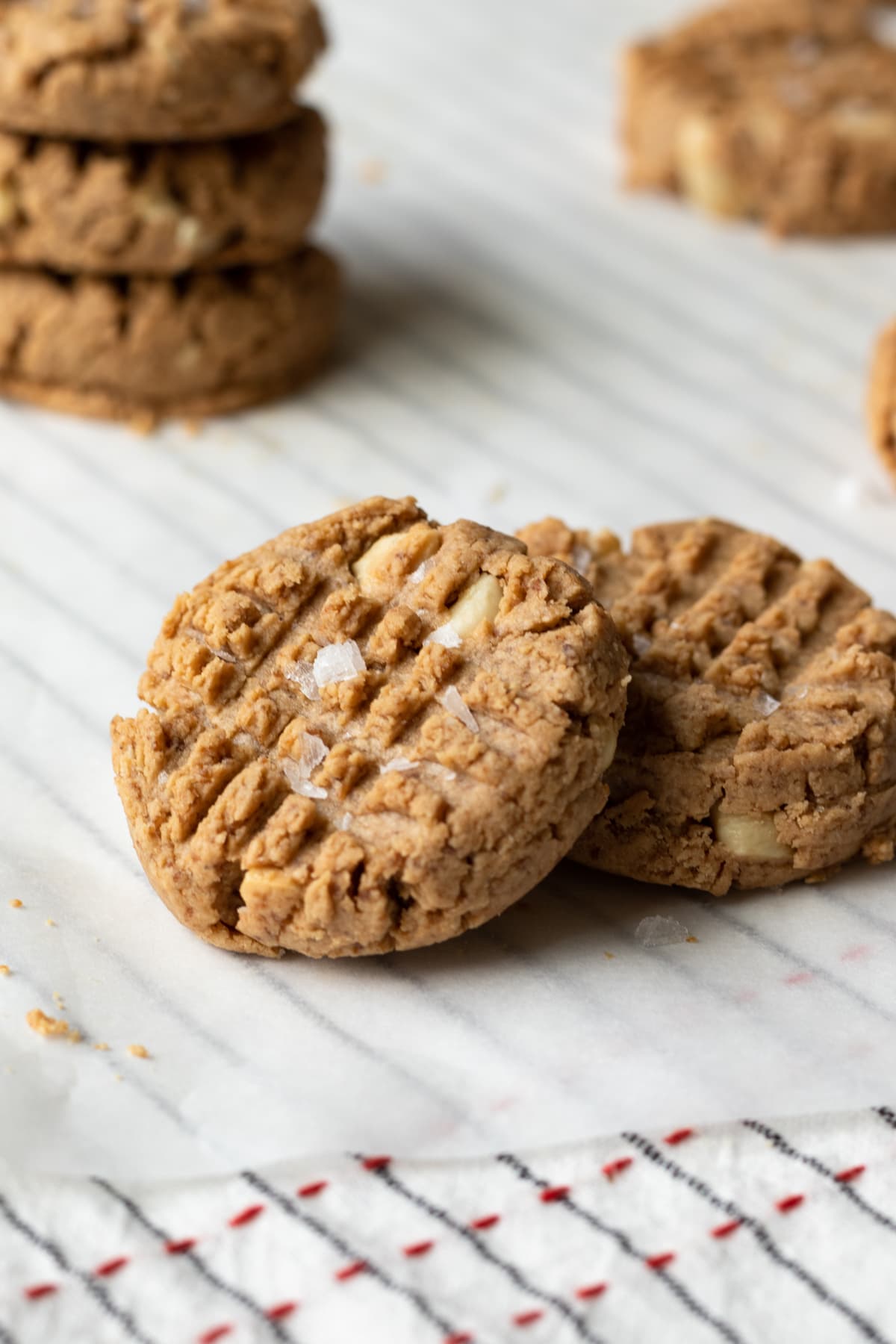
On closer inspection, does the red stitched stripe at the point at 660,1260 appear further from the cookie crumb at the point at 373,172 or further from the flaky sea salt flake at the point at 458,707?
the cookie crumb at the point at 373,172

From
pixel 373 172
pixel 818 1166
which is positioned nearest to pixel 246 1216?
pixel 818 1166

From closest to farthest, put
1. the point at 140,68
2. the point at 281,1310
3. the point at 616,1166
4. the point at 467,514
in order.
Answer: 1. the point at 281,1310
2. the point at 616,1166
3. the point at 140,68
4. the point at 467,514

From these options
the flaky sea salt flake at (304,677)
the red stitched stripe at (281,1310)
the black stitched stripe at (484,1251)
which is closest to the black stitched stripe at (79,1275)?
the red stitched stripe at (281,1310)

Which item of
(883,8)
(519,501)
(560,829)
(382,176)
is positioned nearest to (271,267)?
(519,501)

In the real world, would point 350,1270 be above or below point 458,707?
below

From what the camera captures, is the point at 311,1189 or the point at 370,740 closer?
the point at 311,1189

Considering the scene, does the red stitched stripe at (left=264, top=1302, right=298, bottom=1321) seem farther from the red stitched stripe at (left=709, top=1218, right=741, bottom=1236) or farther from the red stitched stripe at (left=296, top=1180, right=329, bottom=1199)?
the red stitched stripe at (left=709, top=1218, right=741, bottom=1236)

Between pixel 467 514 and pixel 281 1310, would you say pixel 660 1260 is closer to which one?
pixel 281 1310
